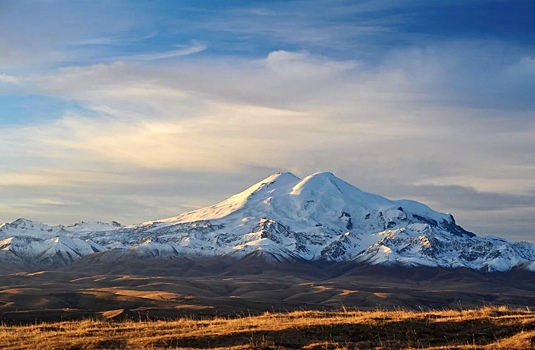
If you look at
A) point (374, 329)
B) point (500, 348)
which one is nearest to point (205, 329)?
point (374, 329)

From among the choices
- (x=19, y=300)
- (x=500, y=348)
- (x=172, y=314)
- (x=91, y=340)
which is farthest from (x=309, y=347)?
(x=19, y=300)

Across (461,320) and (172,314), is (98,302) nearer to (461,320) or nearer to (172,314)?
(172,314)

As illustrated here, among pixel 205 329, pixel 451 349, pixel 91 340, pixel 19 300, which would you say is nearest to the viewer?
pixel 451 349

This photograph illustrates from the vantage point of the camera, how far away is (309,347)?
94.5 feet

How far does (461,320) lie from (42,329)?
69.3 feet

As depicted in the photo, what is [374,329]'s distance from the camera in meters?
32.7

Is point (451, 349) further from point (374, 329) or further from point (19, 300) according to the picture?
point (19, 300)

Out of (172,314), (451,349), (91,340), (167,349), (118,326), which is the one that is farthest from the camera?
(172,314)

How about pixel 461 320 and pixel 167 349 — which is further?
pixel 461 320

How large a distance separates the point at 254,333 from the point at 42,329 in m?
13.3

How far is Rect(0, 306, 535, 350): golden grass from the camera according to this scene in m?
29.8

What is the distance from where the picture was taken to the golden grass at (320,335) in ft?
97.7

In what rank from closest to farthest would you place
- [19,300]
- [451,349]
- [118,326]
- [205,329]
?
1. [451,349]
2. [205,329]
3. [118,326]
4. [19,300]

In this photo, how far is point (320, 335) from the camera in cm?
3212
